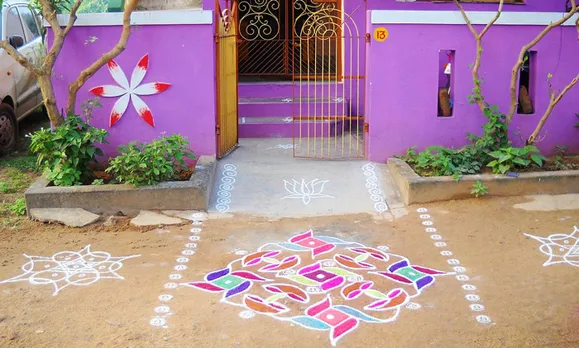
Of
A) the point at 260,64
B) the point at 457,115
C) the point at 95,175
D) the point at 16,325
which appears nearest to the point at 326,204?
the point at 457,115

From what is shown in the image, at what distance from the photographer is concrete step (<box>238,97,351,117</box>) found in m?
9.41

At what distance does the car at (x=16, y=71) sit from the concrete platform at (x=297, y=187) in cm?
334

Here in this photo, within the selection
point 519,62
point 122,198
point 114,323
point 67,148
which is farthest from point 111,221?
point 519,62

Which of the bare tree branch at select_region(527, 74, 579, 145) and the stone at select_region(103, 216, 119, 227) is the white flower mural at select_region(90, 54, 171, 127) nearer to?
the stone at select_region(103, 216, 119, 227)

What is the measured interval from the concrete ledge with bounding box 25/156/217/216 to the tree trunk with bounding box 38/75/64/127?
799 mm

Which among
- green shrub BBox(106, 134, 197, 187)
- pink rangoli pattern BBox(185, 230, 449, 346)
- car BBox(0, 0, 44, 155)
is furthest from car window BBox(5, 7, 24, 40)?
pink rangoli pattern BBox(185, 230, 449, 346)

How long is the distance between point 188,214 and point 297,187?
4.21ft

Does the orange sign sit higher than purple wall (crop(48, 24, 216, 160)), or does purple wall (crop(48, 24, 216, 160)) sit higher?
the orange sign

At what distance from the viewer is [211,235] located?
20.4 ft

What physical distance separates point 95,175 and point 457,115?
410 centimetres

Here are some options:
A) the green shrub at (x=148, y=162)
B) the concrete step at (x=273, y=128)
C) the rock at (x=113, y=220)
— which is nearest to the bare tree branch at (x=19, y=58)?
the green shrub at (x=148, y=162)

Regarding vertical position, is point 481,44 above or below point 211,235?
above

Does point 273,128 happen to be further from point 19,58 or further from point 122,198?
point 19,58

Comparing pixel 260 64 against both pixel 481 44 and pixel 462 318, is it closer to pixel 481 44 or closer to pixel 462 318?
pixel 481 44
